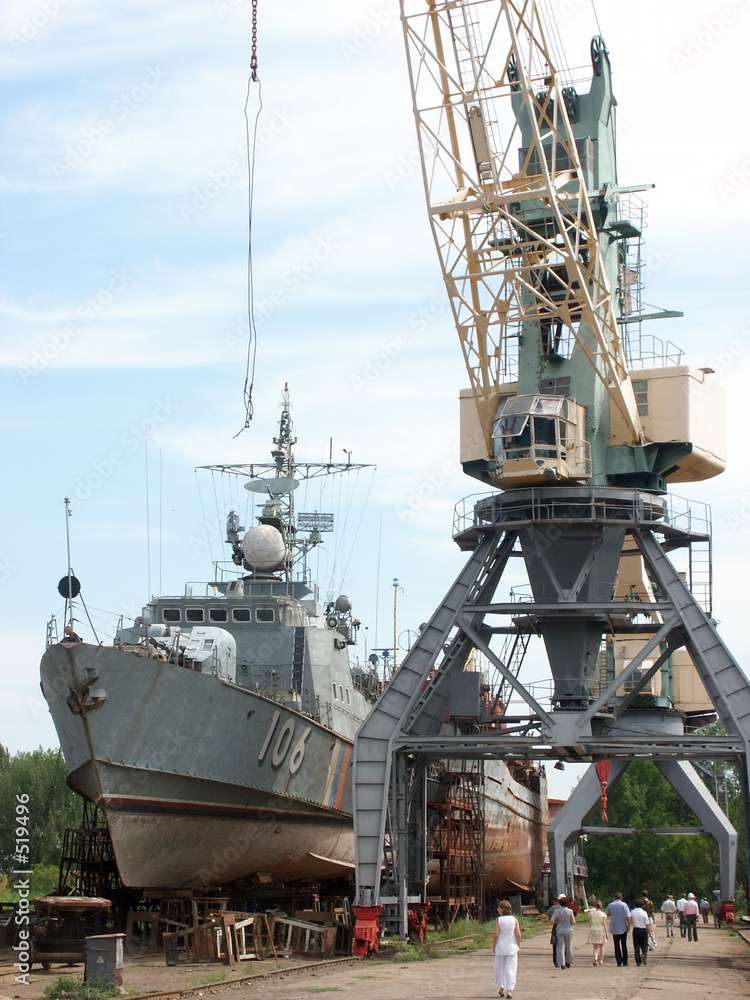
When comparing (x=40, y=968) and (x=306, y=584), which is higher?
(x=306, y=584)

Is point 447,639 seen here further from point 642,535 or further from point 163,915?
point 163,915

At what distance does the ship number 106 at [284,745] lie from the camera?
78.4 ft

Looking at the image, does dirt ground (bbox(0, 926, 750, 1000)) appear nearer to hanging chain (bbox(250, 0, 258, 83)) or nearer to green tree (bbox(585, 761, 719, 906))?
hanging chain (bbox(250, 0, 258, 83))

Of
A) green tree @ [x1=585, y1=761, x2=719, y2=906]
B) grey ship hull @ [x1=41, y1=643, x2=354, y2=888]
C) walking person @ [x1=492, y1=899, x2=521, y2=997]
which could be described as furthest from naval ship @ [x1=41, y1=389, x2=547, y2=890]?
green tree @ [x1=585, y1=761, x2=719, y2=906]

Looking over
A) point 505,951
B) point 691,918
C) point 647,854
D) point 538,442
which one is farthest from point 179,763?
point 647,854

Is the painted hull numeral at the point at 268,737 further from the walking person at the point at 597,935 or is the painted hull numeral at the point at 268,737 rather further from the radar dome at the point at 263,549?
the walking person at the point at 597,935

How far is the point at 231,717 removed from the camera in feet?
74.5

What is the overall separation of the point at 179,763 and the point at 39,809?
30.3 metres

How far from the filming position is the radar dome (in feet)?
98.0

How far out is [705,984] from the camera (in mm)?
15727

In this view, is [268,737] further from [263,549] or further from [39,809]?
[39,809]

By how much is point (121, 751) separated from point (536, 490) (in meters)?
9.55

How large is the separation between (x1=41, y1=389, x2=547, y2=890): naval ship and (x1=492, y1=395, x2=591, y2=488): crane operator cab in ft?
22.7

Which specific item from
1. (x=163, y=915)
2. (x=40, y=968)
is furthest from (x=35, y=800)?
(x=40, y=968)
